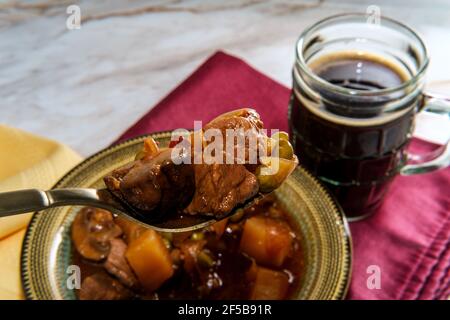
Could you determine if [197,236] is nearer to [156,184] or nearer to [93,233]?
[93,233]

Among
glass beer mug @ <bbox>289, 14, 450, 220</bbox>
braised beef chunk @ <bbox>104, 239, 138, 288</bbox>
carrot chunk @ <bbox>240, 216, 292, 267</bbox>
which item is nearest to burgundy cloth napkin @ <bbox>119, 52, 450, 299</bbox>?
glass beer mug @ <bbox>289, 14, 450, 220</bbox>

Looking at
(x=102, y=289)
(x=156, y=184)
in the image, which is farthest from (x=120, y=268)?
(x=156, y=184)

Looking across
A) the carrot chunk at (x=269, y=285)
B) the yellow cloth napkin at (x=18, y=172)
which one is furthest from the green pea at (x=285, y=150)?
the yellow cloth napkin at (x=18, y=172)

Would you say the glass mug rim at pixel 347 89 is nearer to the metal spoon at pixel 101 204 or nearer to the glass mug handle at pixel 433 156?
the glass mug handle at pixel 433 156

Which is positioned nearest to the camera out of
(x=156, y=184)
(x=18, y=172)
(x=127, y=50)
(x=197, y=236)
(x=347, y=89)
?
(x=156, y=184)
